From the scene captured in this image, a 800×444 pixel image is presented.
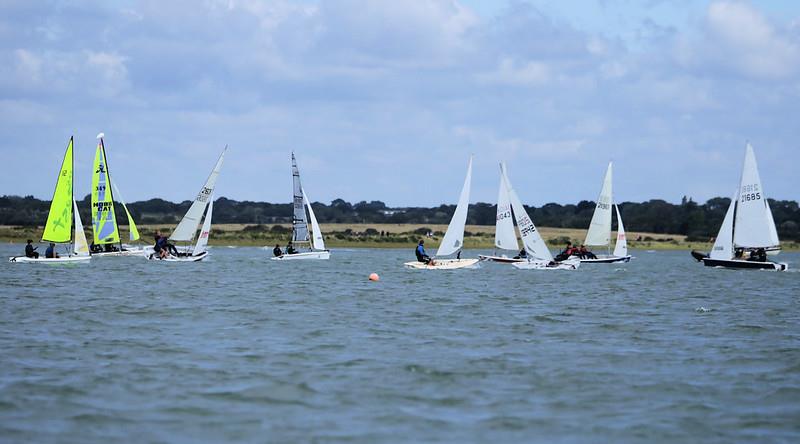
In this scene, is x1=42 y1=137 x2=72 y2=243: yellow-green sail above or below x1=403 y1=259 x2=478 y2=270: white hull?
above

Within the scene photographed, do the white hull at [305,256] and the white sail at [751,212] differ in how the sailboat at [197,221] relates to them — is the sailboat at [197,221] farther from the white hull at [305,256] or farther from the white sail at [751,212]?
the white sail at [751,212]

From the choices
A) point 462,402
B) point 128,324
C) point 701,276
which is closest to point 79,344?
point 128,324

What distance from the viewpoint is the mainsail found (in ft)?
189

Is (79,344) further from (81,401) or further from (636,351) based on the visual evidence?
(636,351)

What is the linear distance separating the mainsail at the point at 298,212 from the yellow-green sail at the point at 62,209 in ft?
45.3

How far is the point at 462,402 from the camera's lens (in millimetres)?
14000

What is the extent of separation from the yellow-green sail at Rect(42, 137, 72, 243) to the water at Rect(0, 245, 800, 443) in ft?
47.1

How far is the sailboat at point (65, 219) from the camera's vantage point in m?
45.8

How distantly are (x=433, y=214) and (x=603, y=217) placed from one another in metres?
108

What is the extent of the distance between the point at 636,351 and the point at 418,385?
5.86m

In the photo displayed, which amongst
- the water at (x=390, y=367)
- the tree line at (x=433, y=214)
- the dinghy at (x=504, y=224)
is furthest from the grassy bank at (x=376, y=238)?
the water at (x=390, y=367)

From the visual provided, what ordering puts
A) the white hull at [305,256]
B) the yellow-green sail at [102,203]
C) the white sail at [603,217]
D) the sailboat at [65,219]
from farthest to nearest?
the white sail at [603,217] < the white hull at [305,256] < the yellow-green sail at [102,203] < the sailboat at [65,219]

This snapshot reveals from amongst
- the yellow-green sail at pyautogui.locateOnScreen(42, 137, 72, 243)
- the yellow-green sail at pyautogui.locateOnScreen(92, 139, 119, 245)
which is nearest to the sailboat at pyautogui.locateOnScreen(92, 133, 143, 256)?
the yellow-green sail at pyautogui.locateOnScreen(92, 139, 119, 245)

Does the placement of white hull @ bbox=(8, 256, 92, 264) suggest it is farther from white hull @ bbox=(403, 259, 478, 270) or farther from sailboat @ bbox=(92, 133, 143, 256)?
white hull @ bbox=(403, 259, 478, 270)
